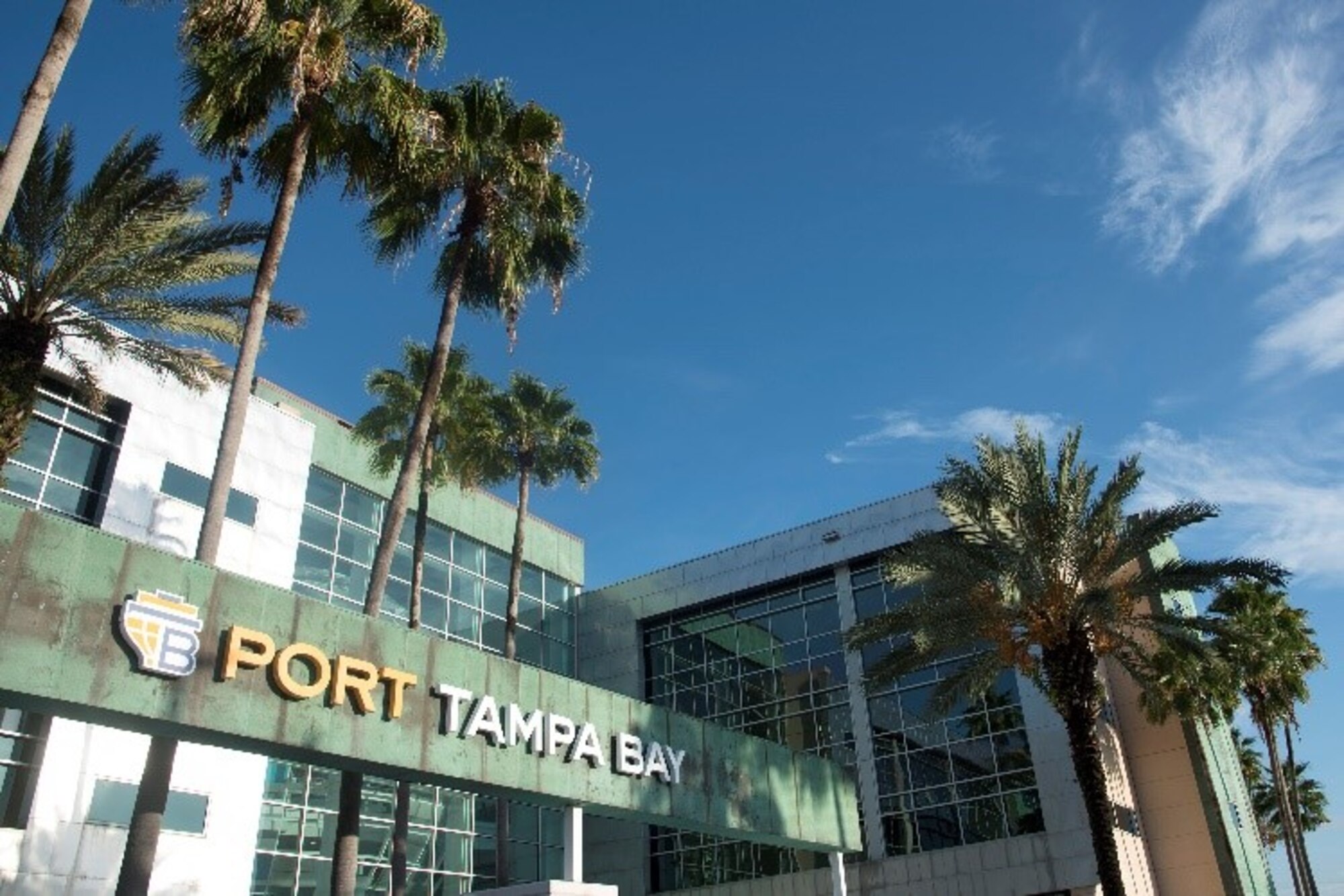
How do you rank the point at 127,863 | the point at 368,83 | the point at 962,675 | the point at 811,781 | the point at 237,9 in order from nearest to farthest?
the point at 127,863 → the point at 237,9 → the point at 368,83 → the point at 811,781 → the point at 962,675

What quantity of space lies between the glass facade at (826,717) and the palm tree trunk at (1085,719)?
9.56 m

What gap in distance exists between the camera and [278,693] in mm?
12406

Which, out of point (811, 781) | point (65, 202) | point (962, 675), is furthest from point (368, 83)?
point (962, 675)

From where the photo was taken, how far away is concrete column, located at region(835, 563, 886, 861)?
32.9 meters

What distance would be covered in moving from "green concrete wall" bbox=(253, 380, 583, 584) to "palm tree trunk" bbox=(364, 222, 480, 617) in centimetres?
1258

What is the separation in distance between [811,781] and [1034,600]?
583 centimetres

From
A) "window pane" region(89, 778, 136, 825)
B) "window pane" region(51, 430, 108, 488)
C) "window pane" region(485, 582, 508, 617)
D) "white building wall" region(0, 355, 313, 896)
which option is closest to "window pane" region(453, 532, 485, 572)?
"window pane" region(485, 582, 508, 617)

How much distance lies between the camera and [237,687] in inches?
475

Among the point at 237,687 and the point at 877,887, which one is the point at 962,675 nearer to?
the point at 877,887

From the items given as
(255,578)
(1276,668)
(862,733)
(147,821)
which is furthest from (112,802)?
(1276,668)

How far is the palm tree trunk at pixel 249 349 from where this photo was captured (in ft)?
50.0

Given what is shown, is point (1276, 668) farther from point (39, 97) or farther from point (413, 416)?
point (39, 97)

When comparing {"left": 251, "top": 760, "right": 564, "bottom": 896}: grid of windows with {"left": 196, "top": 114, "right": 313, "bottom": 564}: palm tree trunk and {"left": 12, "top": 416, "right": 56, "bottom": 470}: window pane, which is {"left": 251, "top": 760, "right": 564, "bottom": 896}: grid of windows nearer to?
{"left": 12, "top": 416, "right": 56, "bottom": 470}: window pane

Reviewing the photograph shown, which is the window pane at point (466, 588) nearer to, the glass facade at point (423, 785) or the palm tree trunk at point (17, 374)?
the glass facade at point (423, 785)
